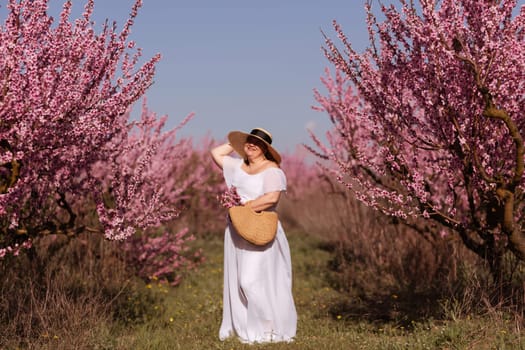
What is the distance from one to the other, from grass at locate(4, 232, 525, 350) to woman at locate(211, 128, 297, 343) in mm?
216

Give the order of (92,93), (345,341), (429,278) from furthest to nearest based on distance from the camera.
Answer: (429,278)
(345,341)
(92,93)

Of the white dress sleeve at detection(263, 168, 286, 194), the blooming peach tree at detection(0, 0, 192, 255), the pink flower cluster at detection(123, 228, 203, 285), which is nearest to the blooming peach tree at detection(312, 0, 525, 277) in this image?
the white dress sleeve at detection(263, 168, 286, 194)

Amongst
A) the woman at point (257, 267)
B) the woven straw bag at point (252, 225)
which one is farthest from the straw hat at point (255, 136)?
the woven straw bag at point (252, 225)

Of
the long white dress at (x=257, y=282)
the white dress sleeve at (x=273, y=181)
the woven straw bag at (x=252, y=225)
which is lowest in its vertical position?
the long white dress at (x=257, y=282)

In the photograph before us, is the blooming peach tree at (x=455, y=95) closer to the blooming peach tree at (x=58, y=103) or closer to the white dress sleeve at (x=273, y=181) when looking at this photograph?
the white dress sleeve at (x=273, y=181)

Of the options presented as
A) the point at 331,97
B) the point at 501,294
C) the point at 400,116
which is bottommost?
the point at 501,294

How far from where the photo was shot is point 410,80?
5.12 m

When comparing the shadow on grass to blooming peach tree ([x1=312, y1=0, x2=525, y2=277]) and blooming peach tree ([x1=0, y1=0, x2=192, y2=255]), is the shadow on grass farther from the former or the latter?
blooming peach tree ([x1=0, y1=0, x2=192, y2=255])

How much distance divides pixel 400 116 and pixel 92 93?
285 centimetres

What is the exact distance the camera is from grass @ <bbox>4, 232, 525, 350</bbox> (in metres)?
4.92

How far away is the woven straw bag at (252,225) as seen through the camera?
525 cm

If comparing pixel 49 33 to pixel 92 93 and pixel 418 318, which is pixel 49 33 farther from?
pixel 418 318

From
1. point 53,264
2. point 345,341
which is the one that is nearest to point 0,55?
point 53,264

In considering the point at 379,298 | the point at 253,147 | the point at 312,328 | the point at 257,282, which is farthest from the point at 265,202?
the point at 379,298
